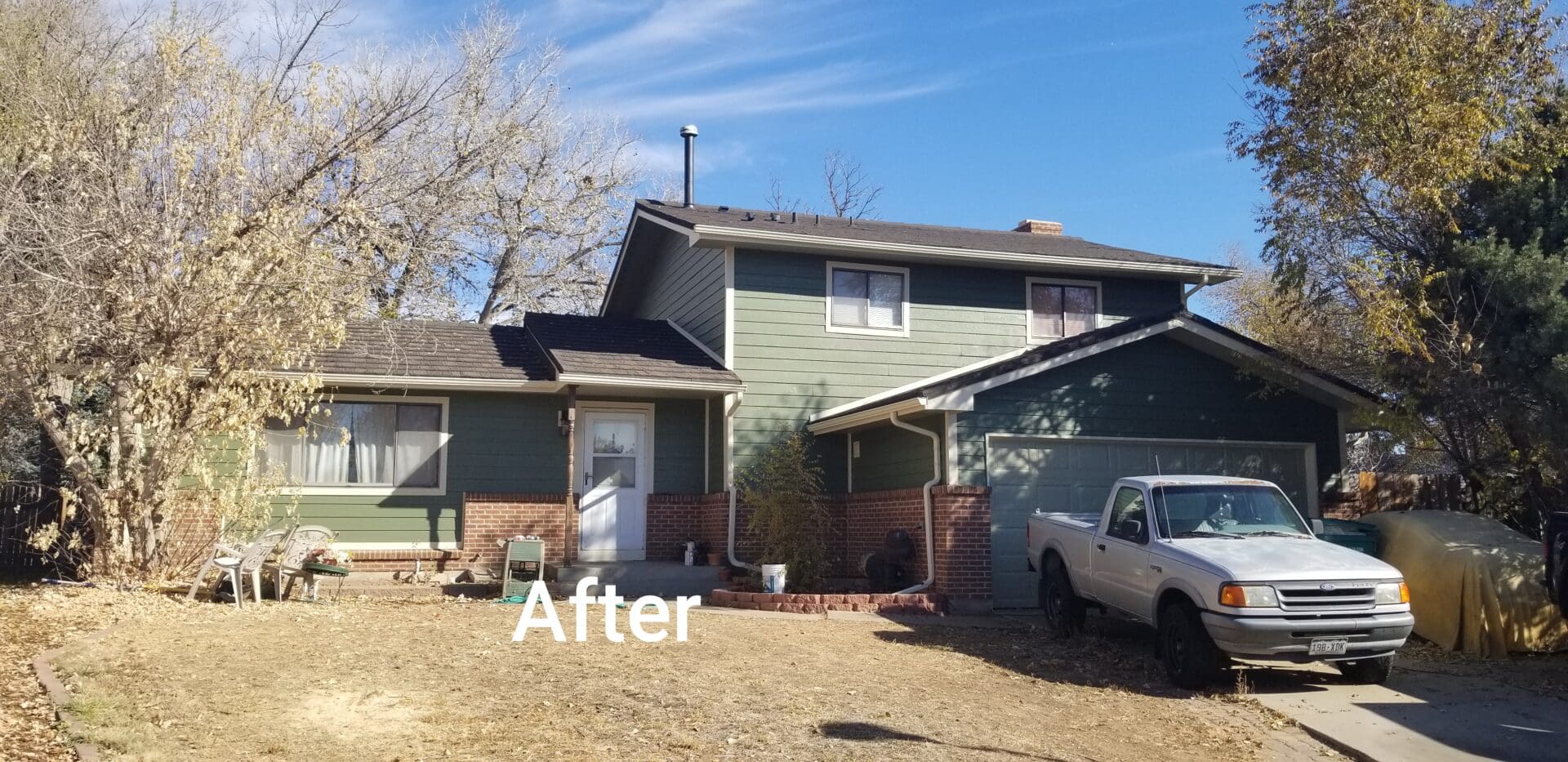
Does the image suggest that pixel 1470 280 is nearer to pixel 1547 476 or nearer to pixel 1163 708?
pixel 1547 476

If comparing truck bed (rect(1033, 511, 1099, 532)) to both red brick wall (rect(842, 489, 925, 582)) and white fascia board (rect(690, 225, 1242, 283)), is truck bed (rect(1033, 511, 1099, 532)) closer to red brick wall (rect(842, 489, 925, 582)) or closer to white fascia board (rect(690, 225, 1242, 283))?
red brick wall (rect(842, 489, 925, 582))

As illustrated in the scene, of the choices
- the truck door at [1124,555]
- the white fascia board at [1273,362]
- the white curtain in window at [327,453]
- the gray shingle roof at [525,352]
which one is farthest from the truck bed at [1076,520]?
the white curtain in window at [327,453]

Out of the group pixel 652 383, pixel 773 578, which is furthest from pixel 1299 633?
pixel 652 383

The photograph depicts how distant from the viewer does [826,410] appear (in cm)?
1756

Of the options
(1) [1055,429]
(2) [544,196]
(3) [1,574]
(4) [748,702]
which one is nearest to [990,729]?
(4) [748,702]

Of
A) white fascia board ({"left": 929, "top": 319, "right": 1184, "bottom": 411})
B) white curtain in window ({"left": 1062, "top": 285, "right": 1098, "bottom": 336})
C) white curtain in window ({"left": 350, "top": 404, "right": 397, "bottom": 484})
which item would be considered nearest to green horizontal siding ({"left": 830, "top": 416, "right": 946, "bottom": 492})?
white fascia board ({"left": 929, "top": 319, "right": 1184, "bottom": 411})

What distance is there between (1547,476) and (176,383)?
14391mm

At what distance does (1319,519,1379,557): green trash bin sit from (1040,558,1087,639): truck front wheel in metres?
2.73

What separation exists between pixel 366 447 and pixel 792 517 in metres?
5.91

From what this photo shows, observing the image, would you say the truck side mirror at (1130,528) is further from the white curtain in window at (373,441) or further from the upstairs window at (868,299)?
the white curtain in window at (373,441)

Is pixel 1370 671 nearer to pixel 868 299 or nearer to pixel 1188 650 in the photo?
pixel 1188 650

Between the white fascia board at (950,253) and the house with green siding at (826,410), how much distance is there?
0.04 m

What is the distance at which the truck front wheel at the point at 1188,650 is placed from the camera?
973cm

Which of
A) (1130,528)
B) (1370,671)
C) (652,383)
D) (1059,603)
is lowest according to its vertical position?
(1370,671)
